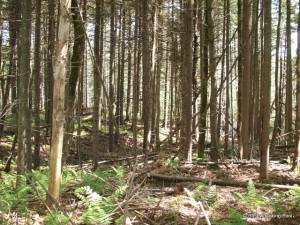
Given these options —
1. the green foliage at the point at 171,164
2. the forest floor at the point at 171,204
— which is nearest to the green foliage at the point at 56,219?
the forest floor at the point at 171,204

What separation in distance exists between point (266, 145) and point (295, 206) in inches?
73.0

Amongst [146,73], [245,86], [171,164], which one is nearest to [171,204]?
[171,164]

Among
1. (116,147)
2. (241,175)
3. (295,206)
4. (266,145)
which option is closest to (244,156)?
(241,175)

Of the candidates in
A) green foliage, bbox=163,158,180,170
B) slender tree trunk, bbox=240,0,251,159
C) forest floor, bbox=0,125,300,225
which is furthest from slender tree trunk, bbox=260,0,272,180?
slender tree trunk, bbox=240,0,251,159

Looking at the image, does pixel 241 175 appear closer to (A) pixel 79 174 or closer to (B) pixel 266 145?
(B) pixel 266 145

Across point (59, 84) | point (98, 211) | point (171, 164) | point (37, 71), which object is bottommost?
point (98, 211)

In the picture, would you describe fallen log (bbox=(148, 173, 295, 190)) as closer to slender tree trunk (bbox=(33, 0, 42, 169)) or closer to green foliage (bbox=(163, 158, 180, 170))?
green foliage (bbox=(163, 158, 180, 170))

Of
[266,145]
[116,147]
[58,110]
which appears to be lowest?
[116,147]

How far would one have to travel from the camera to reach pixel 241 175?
842 cm

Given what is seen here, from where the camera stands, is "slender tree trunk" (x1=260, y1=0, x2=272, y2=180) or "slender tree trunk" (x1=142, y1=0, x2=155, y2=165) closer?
"slender tree trunk" (x1=260, y1=0, x2=272, y2=180)

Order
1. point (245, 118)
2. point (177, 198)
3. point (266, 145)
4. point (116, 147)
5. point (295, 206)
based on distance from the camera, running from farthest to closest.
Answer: point (116, 147)
point (245, 118)
point (266, 145)
point (177, 198)
point (295, 206)

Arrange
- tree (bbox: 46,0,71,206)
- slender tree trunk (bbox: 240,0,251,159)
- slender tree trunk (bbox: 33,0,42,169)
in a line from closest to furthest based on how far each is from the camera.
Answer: tree (bbox: 46,0,71,206)
slender tree trunk (bbox: 33,0,42,169)
slender tree trunk (bbox: 240,0,251,159)

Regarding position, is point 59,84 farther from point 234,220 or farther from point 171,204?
point 234,220

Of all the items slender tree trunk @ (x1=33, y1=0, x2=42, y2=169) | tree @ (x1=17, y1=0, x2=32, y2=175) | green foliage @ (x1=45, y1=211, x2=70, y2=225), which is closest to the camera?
green foliage @ (x1=45, y1=211, x2=70, y2=225)
